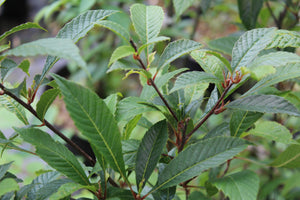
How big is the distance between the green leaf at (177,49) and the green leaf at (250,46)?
7 centimetres

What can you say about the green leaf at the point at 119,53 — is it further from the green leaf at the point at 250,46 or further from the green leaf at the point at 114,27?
the green leaf at the point at 250,46

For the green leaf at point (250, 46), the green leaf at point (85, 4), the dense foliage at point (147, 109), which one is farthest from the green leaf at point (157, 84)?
the green leaf at point (85, 4)

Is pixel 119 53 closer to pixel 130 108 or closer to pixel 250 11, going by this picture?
pixel 130 108

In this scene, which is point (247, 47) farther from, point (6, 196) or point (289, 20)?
point (289, 20)

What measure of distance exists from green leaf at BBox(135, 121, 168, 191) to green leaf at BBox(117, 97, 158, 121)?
0.04m

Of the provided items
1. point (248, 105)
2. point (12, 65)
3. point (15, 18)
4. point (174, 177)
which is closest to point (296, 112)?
point (248, 105)

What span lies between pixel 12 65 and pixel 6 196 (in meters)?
0.20

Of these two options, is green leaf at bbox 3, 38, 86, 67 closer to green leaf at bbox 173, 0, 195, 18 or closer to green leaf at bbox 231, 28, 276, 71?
green leaf at bbox 231, 28, 276, 71

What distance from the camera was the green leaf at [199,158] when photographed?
0.44m

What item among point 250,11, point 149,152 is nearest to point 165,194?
point 149,152

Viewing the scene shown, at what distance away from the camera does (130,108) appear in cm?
53

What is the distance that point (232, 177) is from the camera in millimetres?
543

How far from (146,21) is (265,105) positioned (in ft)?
0.76

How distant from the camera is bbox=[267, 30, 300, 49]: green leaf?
1.59 feet
